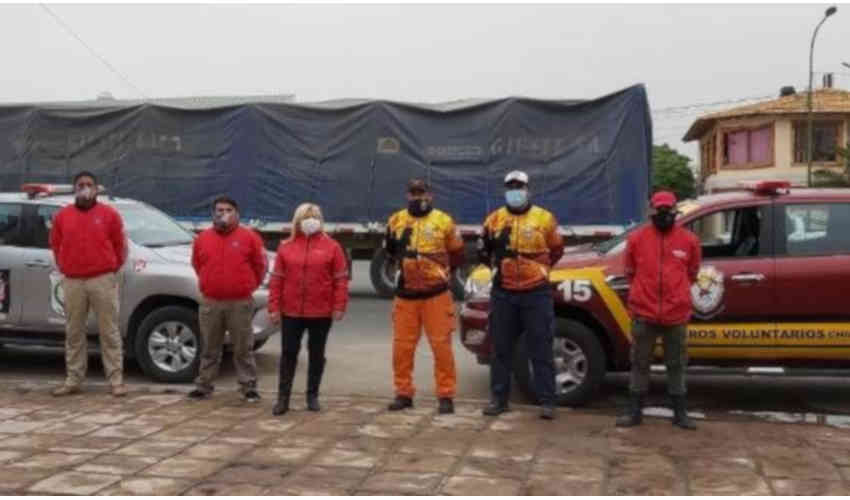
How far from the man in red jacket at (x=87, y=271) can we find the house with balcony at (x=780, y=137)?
3527 centimetres

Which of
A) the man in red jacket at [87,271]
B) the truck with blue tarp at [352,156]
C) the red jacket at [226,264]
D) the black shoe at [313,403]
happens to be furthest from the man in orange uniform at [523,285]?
the truck with blue tarp at [352,156]

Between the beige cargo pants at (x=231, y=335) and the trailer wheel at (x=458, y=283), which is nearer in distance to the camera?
the beige cargo pants at (x=231, y=335)

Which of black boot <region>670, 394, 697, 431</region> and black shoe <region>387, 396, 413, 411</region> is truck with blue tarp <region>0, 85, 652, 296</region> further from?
black boot <region>670, 394, 697, 431</region>

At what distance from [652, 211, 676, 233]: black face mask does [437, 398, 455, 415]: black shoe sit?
1871mm

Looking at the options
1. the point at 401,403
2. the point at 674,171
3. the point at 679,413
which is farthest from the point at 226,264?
the point at 674,171

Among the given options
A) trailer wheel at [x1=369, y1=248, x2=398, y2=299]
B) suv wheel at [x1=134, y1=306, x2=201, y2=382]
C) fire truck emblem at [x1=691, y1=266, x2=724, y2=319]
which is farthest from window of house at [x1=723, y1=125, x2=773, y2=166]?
suv wheel at [x1=134, y1=306, x2=201, y2=382]

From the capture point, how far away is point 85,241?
7.70 meters

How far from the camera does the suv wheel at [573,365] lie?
7.34 m

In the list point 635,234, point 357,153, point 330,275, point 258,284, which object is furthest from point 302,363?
point 357,153

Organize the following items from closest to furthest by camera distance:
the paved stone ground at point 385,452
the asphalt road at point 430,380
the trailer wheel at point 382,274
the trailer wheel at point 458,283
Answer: the paved stone ground at point 385,452 → the asphalt road at point 430,380 → the trailer wheel at point 458,283 → the trailer wheel at point 382,274

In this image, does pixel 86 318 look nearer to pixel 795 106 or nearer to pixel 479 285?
pixel 479 285

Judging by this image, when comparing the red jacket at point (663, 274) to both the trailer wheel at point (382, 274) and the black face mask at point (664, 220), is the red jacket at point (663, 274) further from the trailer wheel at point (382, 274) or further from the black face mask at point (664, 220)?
the trailer wheel at point (382, 274)

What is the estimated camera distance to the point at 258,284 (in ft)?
25.1

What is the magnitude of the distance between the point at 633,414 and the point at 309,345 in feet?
7.61
